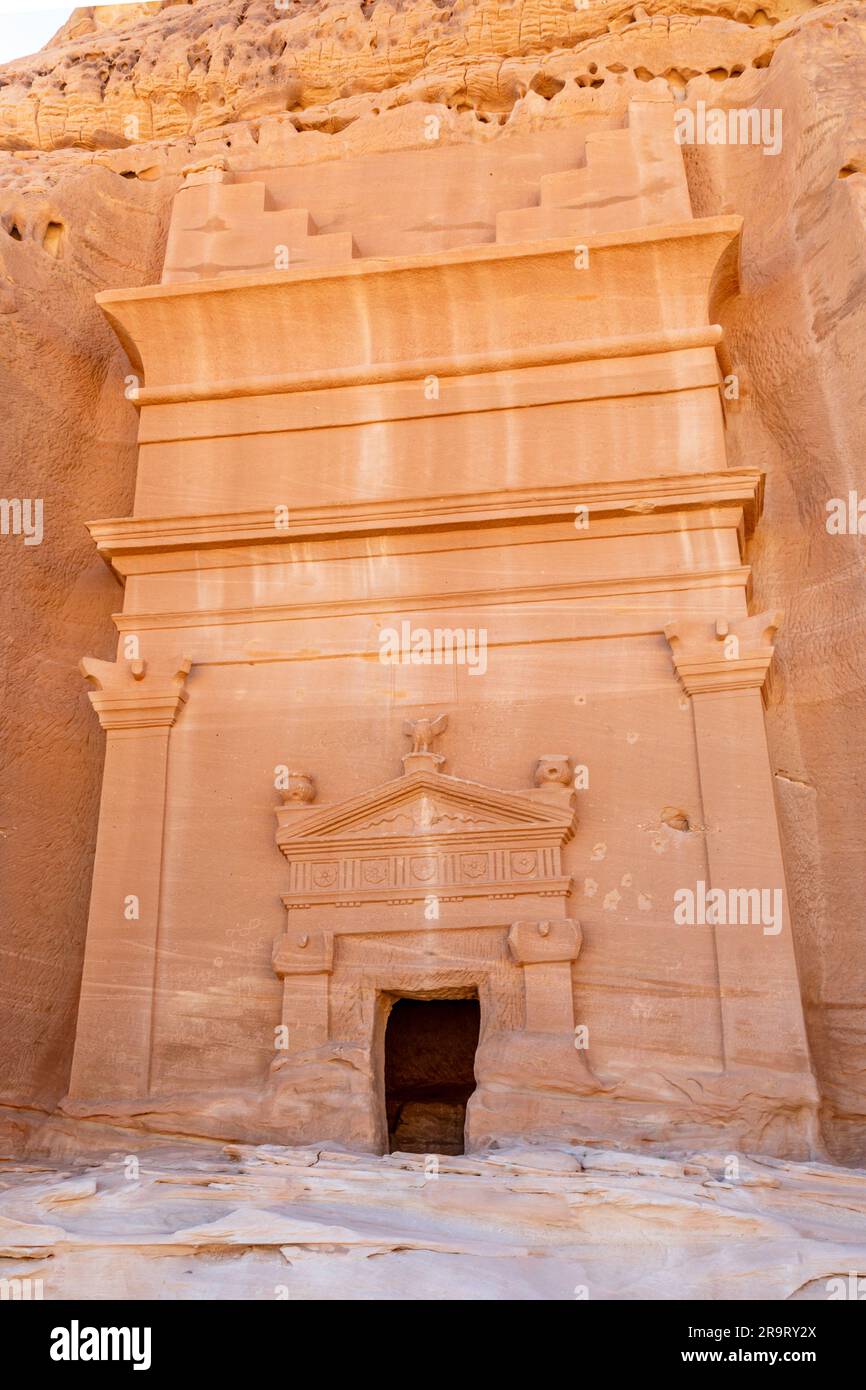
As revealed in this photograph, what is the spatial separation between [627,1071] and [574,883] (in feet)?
4.13

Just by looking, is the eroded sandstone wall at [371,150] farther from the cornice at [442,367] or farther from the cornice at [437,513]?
the cornice at [442,367]

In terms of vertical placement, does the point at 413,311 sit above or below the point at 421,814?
above

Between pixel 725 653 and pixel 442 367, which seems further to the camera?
pixel 442 367

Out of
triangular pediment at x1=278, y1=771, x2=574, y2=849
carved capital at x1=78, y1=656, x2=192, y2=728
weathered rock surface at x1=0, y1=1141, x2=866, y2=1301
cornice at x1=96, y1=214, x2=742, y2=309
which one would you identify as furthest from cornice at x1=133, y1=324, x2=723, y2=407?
weathered rock surface at x1=0, y1=1141, x2=866, y2=1301

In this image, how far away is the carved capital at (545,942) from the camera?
31.1 feet

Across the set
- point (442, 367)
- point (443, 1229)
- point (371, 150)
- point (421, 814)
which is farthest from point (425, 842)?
point (371, 150)

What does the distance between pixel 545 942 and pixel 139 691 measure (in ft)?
11.4

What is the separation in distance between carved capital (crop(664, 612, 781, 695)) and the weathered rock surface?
3.26 metres

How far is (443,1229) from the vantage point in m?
6.86

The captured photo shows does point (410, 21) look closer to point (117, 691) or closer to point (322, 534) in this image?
point (322, 534)

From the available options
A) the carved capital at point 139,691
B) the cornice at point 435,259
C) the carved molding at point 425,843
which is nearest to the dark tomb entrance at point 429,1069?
the carved molding at point 425,843

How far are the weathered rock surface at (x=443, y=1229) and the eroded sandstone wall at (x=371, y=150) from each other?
96.4 inches

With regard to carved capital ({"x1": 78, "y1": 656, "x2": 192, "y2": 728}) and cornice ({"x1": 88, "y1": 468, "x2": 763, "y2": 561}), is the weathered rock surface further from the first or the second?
cornice ({"x1": 88, "y1": 468, "x2": 763, "y2": 561})

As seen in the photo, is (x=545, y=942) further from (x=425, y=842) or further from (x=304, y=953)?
(x=304, y=953)
